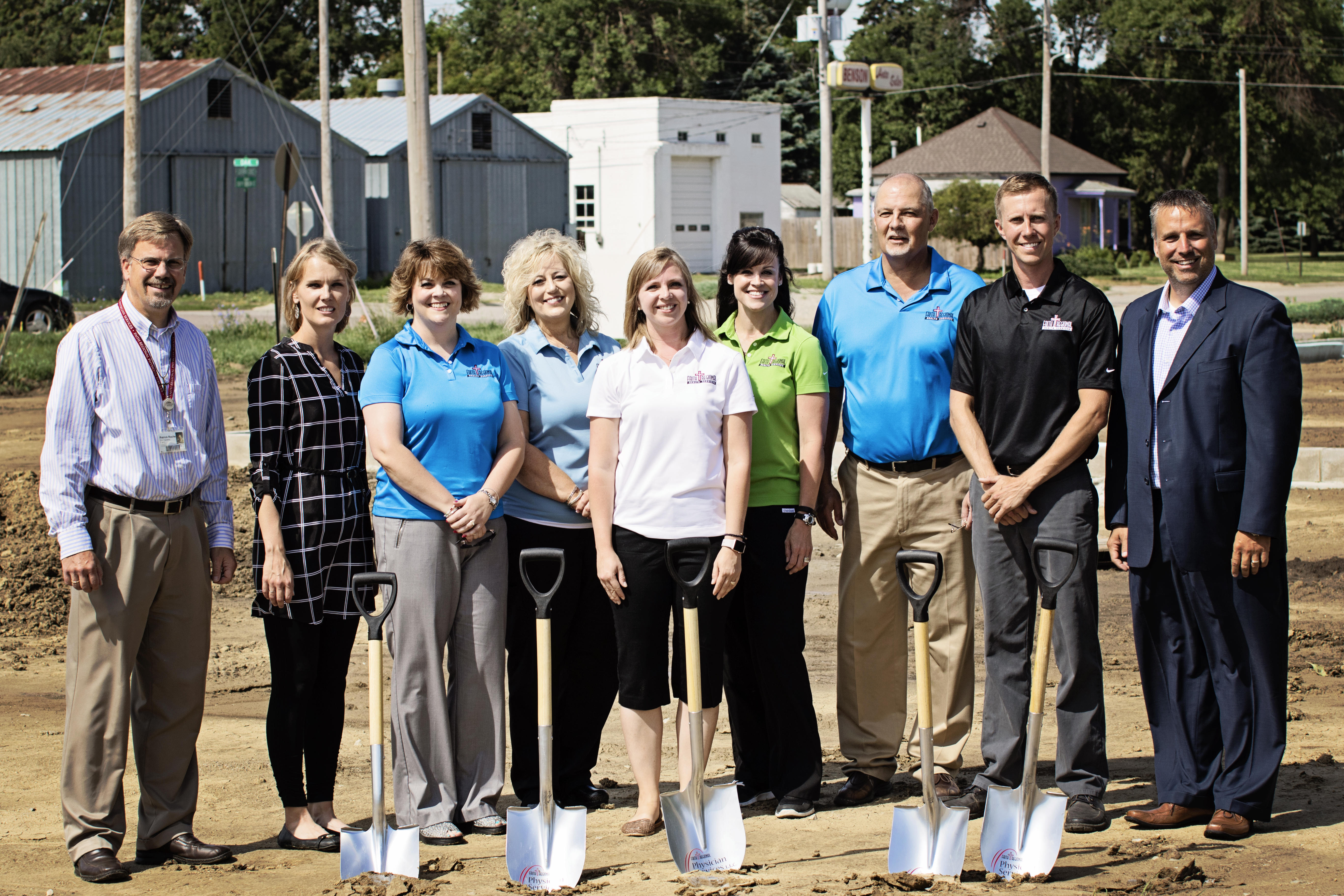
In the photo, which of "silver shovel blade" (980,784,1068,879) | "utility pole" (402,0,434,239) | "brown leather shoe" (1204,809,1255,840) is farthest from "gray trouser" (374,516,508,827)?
"utility pole" (402,0,434,239)

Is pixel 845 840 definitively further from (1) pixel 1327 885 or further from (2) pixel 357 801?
(2) pixel 357 801

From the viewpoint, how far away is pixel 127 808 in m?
5.47

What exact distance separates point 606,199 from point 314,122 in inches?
573

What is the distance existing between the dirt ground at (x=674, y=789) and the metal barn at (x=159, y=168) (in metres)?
26.2

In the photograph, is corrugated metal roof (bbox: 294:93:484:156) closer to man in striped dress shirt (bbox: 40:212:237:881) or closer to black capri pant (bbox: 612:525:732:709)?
man in striped dress shirt (bbox: 40:212:237:881)

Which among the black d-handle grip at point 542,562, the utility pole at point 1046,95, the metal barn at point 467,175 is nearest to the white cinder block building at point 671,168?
the metal barn at point 467,175

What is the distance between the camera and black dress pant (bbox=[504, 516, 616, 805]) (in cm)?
527

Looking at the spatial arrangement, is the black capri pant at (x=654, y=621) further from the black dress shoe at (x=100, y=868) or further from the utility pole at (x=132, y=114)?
the utility pole at (x=132, y=114)

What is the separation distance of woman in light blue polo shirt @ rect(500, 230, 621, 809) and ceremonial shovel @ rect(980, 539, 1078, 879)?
1627 millimetres

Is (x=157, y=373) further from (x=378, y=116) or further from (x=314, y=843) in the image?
(x=378, y=116)

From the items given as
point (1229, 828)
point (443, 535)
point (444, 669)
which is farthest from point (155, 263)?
point (1229, 828)

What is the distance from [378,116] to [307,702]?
42.2 meters

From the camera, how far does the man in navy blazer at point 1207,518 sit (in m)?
4.73

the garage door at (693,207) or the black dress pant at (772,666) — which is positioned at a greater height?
the garage door at (693,207)
